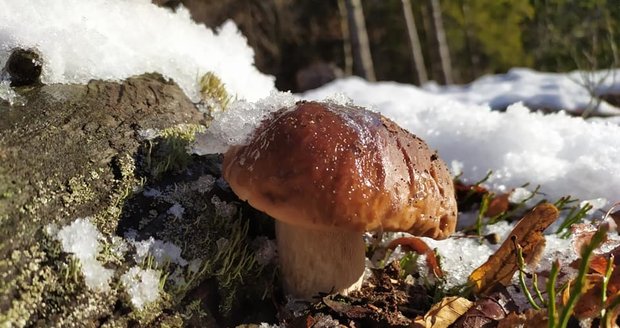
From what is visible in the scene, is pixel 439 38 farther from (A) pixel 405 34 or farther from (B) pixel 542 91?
(B) pixel 542 91

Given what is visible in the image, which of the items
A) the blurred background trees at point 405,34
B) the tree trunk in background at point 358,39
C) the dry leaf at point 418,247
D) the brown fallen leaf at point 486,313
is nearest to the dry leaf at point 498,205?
the dry leaf at point 418,247

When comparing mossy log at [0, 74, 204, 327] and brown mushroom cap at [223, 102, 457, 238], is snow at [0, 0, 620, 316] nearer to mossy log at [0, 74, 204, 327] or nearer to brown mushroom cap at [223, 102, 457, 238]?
mossy log at [0, 74, 204, 327]

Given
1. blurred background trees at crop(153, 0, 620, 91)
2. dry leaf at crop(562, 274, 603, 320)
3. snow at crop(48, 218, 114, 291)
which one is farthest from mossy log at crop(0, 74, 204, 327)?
blurred background trees at crop(153, 0, 620, 91)

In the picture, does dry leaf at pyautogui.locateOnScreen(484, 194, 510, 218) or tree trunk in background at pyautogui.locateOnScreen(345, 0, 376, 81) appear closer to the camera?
dry leaf at pyautogui.locateOnScreen(484, 194, 510, 218)

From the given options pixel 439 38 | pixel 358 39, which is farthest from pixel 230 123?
pixel 439 38

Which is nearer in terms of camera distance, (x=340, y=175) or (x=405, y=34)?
(x=340, y=175)
